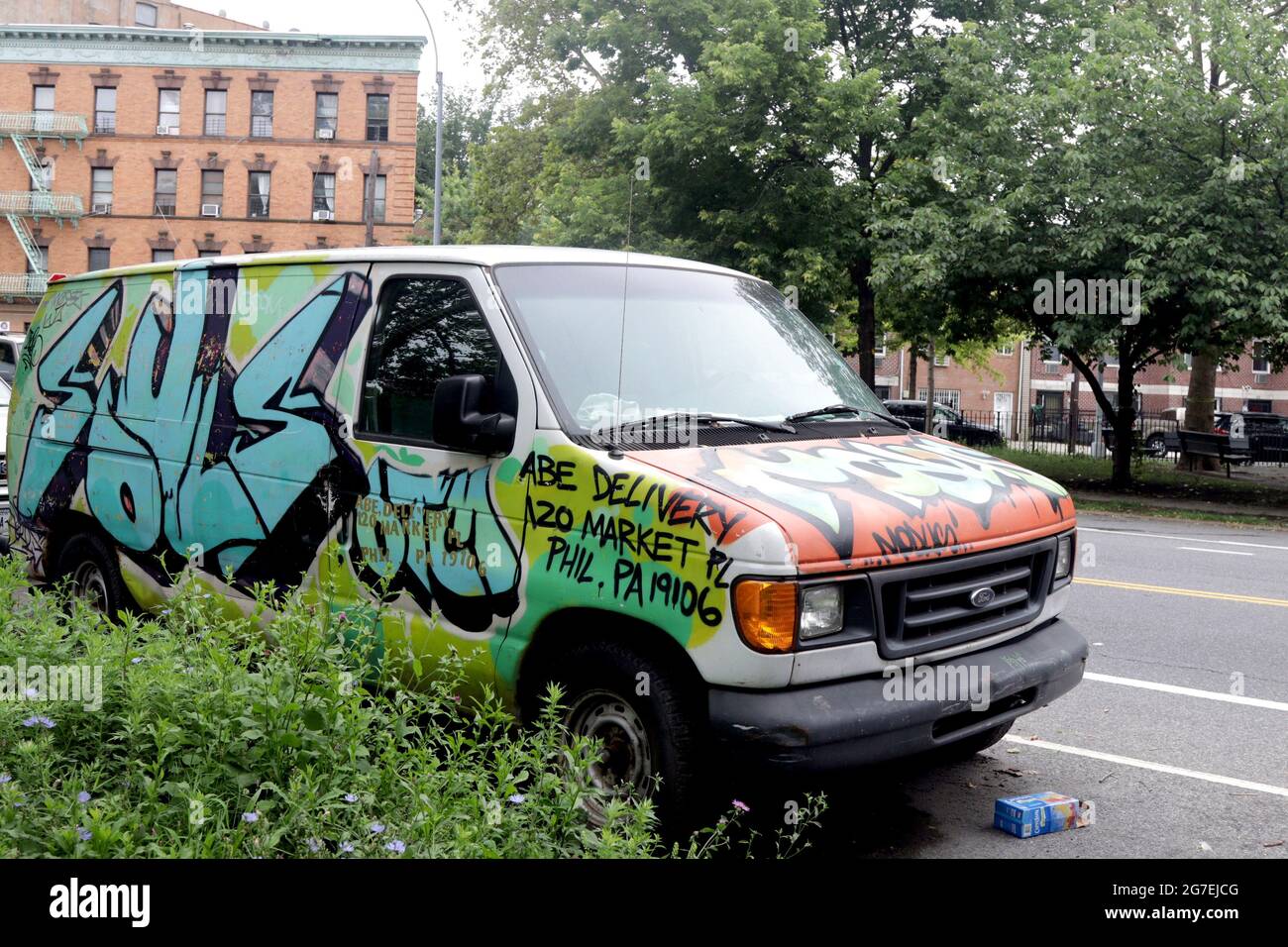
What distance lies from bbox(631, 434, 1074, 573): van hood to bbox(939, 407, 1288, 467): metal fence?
2876 centimetres

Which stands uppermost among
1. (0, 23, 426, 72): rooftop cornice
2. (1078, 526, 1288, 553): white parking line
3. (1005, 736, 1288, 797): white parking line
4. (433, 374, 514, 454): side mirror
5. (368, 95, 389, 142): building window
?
(0, 23, 426, 72): rooftop cornice

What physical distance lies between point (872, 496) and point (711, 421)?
76cm

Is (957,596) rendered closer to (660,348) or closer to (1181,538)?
(660,348)

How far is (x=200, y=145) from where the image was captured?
54094 millimetres

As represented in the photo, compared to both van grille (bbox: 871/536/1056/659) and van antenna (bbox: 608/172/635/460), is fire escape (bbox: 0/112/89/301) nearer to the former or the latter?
van antenna (bbox: 608/172/635/460)

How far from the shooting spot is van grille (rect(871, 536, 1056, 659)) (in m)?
4.18

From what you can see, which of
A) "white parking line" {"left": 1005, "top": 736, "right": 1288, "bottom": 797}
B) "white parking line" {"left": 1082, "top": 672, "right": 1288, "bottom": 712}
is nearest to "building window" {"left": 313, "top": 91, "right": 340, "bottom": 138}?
"white parking line" {"left": 1082, "top": 672, "right": 1288, "bottom": 712}

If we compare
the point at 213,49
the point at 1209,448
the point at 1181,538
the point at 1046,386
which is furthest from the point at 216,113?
the point at 1181,538

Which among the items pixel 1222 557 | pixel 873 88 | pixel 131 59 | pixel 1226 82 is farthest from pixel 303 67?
pixel 1222 557

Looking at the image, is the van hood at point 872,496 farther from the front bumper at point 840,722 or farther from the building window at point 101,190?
the building window at point 101,190

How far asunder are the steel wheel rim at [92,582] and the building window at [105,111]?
178 feet

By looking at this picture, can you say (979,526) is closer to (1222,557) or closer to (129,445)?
(129,445)

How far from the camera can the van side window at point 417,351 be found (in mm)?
4930

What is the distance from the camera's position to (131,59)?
5447cm
